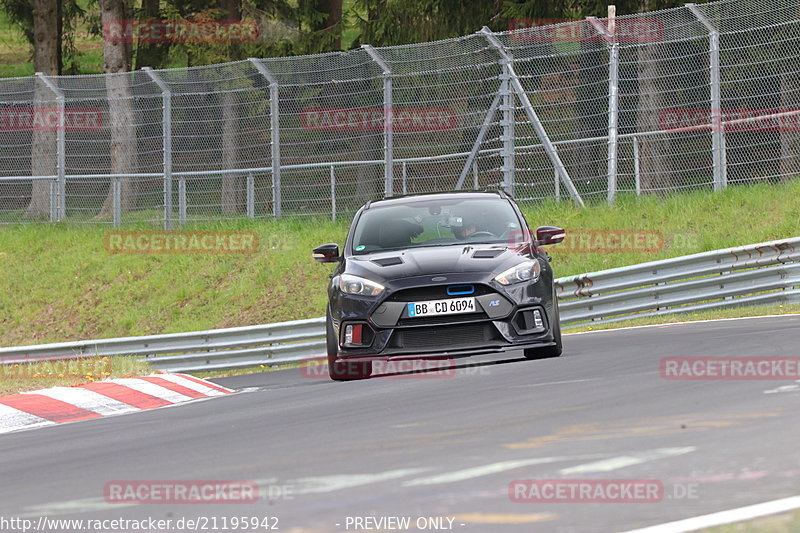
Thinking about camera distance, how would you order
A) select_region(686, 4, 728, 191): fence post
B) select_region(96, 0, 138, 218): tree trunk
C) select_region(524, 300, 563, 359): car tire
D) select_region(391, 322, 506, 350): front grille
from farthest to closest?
select_region(96, 0, 138, 218): tree trunk, select_region(686, 4, 728, 191): fence post, select_region(524, 300, 563, 359): car tire, select_region(391, 322, 506, 350): front grille

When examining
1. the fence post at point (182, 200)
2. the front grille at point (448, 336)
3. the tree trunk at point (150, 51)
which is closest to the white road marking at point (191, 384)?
the front grille at point (448, 336)

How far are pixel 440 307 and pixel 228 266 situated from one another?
12267 mm

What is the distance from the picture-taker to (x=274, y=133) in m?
22.9

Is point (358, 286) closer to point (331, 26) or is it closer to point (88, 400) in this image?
point (88, 400)

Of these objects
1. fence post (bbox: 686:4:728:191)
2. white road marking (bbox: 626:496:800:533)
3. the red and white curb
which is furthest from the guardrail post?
white road marking (bbox: 626:496:800:533)

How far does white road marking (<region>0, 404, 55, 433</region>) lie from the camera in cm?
1013

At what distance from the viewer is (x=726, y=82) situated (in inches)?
730

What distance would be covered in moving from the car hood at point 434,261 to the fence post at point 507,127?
923 centimetres

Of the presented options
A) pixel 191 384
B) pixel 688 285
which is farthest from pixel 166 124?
pixel 191 384

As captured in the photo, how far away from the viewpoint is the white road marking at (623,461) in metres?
5.98

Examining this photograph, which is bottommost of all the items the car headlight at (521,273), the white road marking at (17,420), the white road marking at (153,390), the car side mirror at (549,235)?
the white road marking at (17,420)

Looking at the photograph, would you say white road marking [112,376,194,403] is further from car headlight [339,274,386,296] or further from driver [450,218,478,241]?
driver [450,218,478,241]

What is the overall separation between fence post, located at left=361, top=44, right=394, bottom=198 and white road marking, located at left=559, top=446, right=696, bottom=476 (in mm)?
14899

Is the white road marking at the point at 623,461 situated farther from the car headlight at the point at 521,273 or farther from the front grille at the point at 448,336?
the car headlight at the point at 521,273
